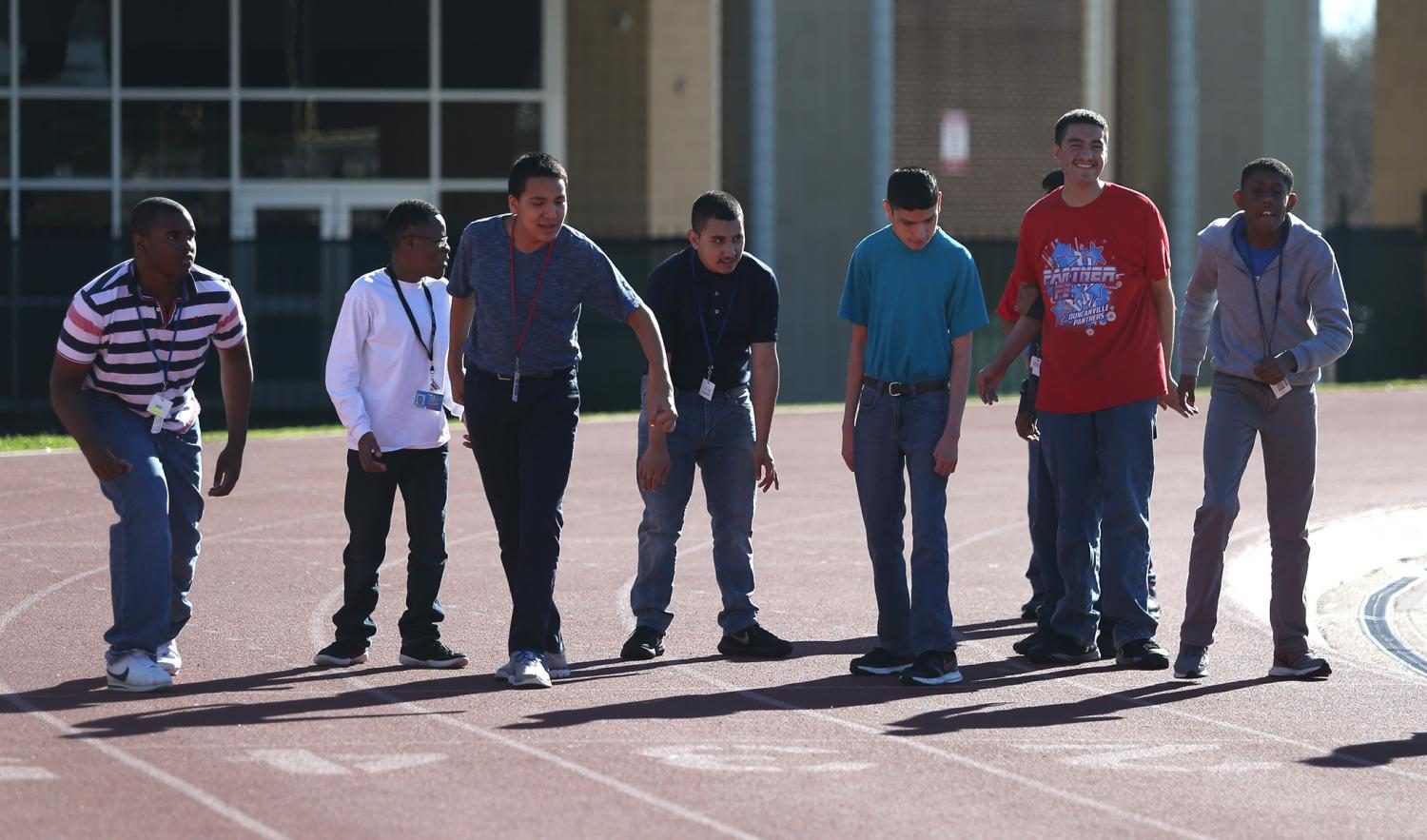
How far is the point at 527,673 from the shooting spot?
819cm

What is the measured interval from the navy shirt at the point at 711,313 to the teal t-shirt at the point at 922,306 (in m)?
0.56

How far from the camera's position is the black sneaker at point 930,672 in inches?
333

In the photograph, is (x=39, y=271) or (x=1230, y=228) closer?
(x=1230, y=228)

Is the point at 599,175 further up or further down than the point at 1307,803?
further up

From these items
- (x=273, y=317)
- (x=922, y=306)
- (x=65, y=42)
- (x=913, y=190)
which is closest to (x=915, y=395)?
(x=922, y=306)

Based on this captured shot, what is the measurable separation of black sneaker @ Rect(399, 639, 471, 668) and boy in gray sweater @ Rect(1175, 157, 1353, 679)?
2.94 m

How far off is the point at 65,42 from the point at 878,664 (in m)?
23.0

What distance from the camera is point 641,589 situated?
9.15m

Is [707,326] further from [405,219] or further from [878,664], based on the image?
[878,664]

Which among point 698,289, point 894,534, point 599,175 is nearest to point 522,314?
point 698,289

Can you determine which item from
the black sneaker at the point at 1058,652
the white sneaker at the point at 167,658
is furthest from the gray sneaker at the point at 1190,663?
the white sneaker at the point at 167,658

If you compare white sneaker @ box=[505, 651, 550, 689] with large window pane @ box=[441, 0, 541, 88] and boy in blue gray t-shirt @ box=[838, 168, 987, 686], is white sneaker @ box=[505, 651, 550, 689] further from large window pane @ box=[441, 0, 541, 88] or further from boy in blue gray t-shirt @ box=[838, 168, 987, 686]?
large window pane @ box=[441, 0, 541, 88]

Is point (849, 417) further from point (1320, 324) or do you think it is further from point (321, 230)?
point (321, 230)

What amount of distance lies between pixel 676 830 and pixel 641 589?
309 cm
